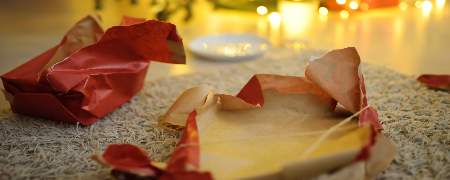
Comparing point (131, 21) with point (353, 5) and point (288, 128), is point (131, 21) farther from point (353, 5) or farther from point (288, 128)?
point (353, 5)

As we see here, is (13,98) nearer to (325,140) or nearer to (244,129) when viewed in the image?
(244,129)

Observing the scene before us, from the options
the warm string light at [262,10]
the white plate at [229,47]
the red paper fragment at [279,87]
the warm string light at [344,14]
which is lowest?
the red paper fragment at [279,87]

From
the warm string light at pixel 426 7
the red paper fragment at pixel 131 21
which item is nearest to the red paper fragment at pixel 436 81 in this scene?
the red paper fragment at pixel 131 21

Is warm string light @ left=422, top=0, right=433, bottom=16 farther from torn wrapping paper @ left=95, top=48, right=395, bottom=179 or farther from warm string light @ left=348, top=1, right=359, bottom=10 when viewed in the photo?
torn wrapping paper @ left=95, top=48, right=395, bottom=179

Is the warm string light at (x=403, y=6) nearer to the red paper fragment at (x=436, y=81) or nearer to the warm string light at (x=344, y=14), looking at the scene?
the warm string light at (x=344, y=14)

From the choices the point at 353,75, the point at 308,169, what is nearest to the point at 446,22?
the point at 353,75

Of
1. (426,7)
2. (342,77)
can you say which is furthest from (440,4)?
(342,77)
